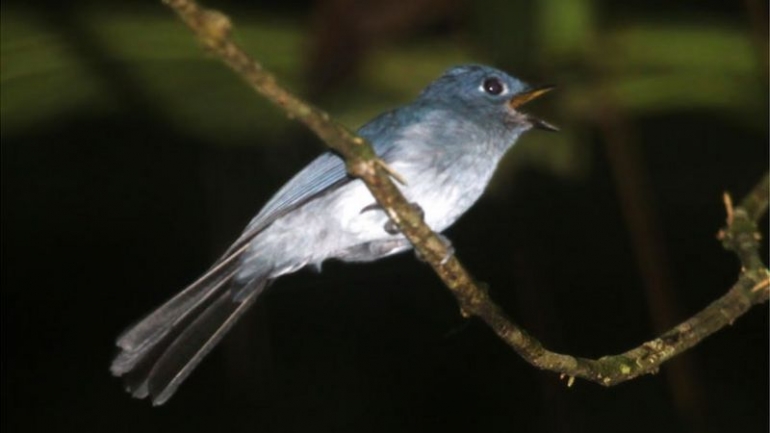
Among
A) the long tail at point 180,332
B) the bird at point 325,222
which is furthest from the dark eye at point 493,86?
the long tail at point 180,332

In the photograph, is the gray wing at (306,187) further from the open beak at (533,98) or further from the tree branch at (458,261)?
the tree branch at (458,261)

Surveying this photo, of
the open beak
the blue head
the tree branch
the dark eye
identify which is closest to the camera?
the tree branch

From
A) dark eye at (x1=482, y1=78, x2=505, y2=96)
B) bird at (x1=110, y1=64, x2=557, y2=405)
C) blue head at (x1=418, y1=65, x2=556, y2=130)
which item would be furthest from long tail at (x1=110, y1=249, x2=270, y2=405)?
dark eye at (x1=482, y1=78, x2=505, y2=96)

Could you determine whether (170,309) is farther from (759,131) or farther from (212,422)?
(212,422)

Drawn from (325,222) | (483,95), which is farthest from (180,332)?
(483,95)

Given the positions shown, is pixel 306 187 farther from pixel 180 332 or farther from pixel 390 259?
pixel 390 259

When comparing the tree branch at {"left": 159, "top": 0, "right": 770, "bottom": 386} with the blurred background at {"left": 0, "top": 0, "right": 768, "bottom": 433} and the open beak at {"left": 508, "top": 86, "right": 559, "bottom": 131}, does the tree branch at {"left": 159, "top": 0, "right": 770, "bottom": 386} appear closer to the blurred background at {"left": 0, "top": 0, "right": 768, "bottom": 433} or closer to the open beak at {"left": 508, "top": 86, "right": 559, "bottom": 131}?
the open beak at {"left": 508, "top": 86, "right": 559, "bottom": 131}
